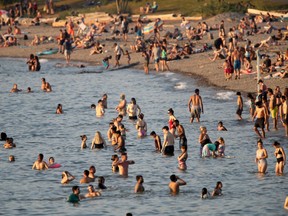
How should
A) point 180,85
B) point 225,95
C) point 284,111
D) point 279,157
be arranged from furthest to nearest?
point 180,85 < point 225,95 < point 284,111 < point 279,157

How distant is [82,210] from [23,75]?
37836 mm

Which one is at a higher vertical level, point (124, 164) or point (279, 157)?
point (279, 157)

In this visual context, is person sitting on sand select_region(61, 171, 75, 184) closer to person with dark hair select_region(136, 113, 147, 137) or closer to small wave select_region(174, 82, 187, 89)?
person with dark hair select_region(136, 113, 147, 137)

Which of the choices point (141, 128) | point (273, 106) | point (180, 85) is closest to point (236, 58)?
point (180, 85)

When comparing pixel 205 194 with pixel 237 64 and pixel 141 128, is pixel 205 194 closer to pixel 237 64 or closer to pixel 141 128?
pixel 141 128

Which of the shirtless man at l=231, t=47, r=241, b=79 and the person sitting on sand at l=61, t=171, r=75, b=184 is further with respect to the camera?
the shirtless man at l=231, t=47, r=241, b=79

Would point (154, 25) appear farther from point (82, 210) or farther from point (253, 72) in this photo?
point (82, 210)

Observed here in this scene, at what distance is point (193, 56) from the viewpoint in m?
63.4

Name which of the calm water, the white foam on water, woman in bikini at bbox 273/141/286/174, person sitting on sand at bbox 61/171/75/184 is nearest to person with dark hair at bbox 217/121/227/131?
the calm water

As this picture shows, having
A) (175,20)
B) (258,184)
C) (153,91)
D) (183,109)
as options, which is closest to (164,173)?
(258,184)

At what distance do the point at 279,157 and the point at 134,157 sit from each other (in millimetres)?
7729

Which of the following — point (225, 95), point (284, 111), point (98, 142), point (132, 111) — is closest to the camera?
point (284, 111)

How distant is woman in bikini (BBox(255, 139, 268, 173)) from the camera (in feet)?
109

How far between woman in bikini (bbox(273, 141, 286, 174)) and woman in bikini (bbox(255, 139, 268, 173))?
0.47 meters
